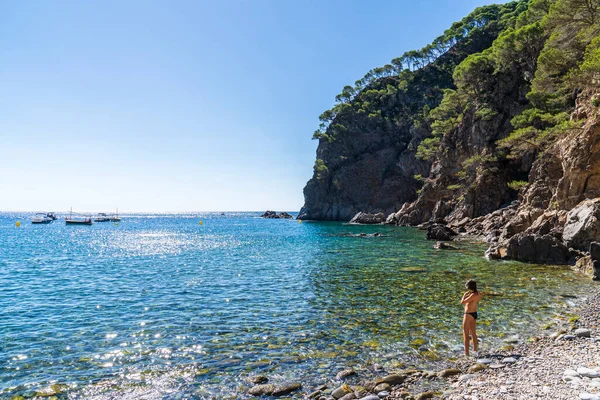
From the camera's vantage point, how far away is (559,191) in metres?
30.1

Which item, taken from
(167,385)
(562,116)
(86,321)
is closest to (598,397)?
(167,385)

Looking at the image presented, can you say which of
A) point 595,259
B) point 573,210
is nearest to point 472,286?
point 595,259

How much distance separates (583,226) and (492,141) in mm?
41640

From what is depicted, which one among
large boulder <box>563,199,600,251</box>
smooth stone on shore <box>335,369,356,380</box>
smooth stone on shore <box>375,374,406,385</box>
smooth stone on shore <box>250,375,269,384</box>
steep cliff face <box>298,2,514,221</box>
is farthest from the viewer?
steep cliff face <box>298,2,514,221</box>

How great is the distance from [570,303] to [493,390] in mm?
11320

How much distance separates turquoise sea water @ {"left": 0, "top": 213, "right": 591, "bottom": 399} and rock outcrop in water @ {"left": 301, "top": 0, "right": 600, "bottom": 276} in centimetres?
966

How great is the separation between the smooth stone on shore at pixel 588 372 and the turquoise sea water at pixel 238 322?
10.9 ft

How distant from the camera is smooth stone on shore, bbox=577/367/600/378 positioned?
24.0 feet

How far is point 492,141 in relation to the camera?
198 feet

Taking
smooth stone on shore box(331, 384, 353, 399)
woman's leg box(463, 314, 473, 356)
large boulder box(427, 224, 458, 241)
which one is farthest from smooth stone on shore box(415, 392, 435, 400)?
large boulder box(427, 224, 458, 241)

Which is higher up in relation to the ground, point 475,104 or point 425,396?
point 475,104

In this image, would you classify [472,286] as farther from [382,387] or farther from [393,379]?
[382,387]

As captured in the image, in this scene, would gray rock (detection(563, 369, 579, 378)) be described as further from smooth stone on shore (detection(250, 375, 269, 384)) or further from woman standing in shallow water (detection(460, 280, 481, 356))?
smooth stone on shore (detection(250, 375, 269, 384))

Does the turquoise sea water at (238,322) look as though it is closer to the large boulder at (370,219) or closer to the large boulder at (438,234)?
the large boulder at (438,234)
